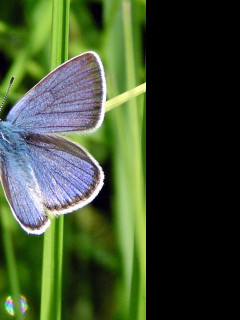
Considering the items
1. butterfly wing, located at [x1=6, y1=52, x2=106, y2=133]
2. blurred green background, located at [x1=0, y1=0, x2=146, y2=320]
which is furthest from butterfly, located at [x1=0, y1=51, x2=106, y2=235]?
blurred green background, located at [x1=0, y1=0, x2=146, y2=320]

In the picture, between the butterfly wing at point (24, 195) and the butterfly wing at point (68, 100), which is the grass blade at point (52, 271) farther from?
the butterfly wing at point (68, 100)

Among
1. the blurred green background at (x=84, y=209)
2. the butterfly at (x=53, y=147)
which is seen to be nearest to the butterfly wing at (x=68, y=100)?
the butterfly at (x=53, y=147)

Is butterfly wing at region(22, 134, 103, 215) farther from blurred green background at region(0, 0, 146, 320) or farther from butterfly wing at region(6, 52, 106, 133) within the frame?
blurred green background at region(0, 0, 146, 320)

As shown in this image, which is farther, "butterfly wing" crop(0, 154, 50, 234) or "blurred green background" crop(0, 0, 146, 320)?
"blurred green background" crop(0, 0, 146, 320)

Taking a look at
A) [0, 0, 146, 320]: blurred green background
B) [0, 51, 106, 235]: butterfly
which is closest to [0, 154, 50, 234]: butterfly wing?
[0, 51, 106, 235]: butterfly

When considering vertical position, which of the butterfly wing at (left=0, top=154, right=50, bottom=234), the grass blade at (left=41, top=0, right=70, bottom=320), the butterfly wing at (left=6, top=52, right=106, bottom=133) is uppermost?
the butterfly wing at (left=6, top=52, right=106, bottom=133)

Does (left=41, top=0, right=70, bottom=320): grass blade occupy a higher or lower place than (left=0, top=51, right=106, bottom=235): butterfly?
lower

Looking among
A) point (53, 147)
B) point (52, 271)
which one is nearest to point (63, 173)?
point (53, 147)

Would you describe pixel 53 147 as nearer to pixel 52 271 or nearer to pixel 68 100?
pixel 68 100

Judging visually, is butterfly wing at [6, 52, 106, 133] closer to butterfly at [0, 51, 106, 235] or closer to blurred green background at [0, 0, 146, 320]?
butterfly at [0, 51, 106, 235]
